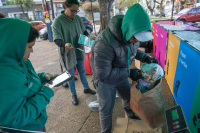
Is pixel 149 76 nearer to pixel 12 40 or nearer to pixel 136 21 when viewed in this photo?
pixel 136 21

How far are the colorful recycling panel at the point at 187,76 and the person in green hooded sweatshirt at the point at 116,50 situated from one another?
554mm

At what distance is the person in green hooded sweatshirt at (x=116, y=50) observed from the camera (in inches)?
52.0

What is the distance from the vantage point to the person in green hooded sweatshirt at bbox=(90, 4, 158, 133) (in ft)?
4.33

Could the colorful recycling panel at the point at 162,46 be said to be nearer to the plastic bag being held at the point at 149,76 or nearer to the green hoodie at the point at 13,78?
the plastic bag being held at the point at 149,76

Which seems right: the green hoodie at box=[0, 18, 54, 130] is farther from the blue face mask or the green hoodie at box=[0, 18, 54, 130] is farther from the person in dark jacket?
the blue face mask

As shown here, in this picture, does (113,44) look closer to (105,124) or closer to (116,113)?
(105,124)

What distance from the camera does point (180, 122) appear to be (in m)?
1.21

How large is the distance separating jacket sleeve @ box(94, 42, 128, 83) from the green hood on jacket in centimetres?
71

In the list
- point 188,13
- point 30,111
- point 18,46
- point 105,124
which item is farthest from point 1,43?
point 188,13

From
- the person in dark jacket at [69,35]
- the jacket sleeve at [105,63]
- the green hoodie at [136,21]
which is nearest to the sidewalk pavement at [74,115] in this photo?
the person in dark jacket at [69,35]

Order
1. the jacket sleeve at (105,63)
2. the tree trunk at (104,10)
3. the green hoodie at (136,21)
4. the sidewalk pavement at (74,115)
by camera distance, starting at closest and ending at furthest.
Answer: the green hoodie at (136,21)
the jacket sleeve at (105,63)
the sidewalk pavement at (74,115)
the tree trunk at (104,10)

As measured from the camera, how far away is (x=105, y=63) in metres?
1.51

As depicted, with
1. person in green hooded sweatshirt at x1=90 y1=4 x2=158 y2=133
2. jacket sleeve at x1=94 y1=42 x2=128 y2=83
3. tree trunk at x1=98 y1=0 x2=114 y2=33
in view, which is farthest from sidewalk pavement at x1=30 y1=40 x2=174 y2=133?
tree trunk at x1=98 y1=0 x2=114 y2=33

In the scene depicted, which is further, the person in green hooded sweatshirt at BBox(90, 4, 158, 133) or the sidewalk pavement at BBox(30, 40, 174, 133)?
the sidewalk pavement at BBox(30, 40, 174, 133)
